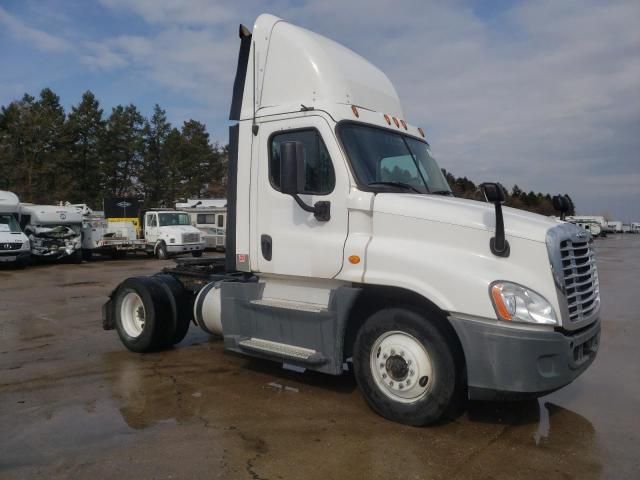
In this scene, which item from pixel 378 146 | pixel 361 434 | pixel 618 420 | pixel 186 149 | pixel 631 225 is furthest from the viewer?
pixel 631 225

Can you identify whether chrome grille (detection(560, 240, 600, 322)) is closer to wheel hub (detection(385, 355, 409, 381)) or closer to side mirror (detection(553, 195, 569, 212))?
side mirror (detection(553, 195, 569, 212))

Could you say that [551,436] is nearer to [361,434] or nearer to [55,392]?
[361,434]

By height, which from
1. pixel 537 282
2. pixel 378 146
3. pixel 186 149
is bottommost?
pixel 537 282

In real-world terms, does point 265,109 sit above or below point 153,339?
above

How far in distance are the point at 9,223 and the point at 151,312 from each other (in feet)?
60.6

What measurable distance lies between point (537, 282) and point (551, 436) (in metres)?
1.45

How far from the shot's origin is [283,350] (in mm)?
5500

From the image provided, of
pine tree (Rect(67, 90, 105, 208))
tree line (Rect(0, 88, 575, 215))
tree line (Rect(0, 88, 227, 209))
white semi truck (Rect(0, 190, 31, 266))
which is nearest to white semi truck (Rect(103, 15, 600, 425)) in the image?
white semi truck (Rect(0, 190, 31, 266))

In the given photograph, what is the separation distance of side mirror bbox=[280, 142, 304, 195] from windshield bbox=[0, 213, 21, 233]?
817 inches

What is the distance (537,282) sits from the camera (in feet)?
14.2

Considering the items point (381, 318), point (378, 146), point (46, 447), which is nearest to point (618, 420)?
point (381, 318)

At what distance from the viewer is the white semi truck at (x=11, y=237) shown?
2106 cm

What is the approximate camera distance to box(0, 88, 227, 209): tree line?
47281 mm

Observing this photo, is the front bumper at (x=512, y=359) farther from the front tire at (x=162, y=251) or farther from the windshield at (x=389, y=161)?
the front tire at (x=162, y=251)
